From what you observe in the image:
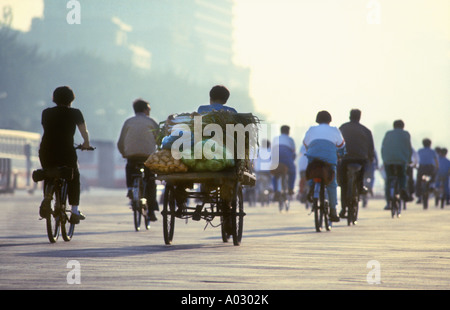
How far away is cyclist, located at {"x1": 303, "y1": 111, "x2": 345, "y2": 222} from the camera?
15727 mm

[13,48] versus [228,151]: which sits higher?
[13,48]

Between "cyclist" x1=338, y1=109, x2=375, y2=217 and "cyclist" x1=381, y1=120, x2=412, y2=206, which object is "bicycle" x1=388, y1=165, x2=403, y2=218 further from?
"cyclist" x1=338, y1=109, x2=375, y2=217

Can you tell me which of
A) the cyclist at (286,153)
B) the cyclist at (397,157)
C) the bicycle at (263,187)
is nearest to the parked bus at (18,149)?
the bicycle at (263,187)

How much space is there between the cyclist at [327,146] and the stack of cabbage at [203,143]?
3738 mm

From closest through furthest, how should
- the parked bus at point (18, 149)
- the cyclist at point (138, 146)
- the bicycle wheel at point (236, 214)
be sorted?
the bicycle wheel at point (236, 214), the cyclist at point (138, 146), the parked bus at point (18, 149)

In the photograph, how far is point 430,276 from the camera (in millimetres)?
8766

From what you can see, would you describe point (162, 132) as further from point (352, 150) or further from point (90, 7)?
point (90, 7)

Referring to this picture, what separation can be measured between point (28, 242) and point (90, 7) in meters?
165

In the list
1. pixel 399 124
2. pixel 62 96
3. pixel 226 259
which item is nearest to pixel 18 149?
pixel 399 124

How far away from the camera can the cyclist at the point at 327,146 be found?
15.7 meters

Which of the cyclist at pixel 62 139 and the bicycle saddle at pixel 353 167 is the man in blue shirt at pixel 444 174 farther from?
the cyclist at pixel 62 139

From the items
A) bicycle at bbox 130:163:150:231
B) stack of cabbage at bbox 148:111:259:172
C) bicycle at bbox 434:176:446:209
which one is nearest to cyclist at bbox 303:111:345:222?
bicycle at bbox 130:163:150:231

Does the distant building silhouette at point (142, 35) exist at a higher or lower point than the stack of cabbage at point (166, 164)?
higher
